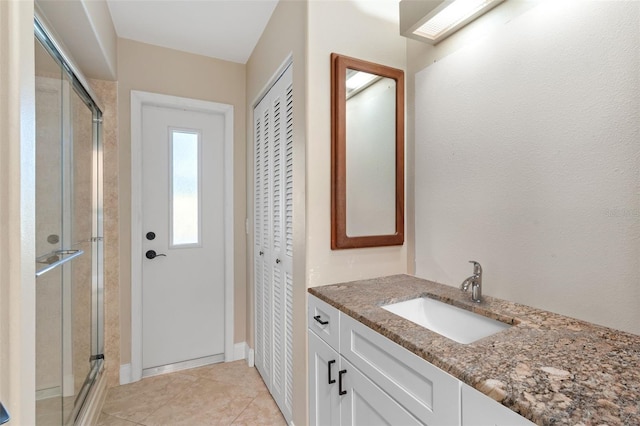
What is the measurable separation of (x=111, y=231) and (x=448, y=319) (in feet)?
7.52

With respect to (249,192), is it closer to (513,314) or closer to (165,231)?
(165,231)

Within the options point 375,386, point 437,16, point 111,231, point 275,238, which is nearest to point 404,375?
point 375,386

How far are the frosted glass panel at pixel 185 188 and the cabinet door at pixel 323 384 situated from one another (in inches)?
60.8

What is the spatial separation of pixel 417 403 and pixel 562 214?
811 mm

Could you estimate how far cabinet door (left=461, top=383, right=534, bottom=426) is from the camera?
605 mm

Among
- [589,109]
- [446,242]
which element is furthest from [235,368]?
[589,109]

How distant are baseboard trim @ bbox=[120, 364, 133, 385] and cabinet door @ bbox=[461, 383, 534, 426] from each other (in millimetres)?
2446

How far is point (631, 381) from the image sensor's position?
65 cm

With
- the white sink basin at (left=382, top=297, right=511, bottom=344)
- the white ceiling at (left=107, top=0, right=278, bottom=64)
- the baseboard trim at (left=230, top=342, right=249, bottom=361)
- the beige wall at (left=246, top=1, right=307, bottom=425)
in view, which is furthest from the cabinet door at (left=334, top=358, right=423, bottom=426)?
the white ceiling at (left=107, top=0, right=278, bottom=64)

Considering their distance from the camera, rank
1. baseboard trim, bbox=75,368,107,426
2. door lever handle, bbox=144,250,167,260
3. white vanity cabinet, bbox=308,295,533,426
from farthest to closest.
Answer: door lever handle, bbox=144,250,167,260 < baseboard trim, bbox=75,368,107,426 < white vanity cabinet, bbox=308,295,533,426

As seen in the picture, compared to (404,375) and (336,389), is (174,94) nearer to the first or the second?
(336,389)

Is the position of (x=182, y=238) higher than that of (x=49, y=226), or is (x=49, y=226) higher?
(x=49, y=226)

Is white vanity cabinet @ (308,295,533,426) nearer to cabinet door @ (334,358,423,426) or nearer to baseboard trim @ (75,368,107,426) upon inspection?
cabinet door @ (334,358,423,426)

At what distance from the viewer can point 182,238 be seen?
98.0 inches
